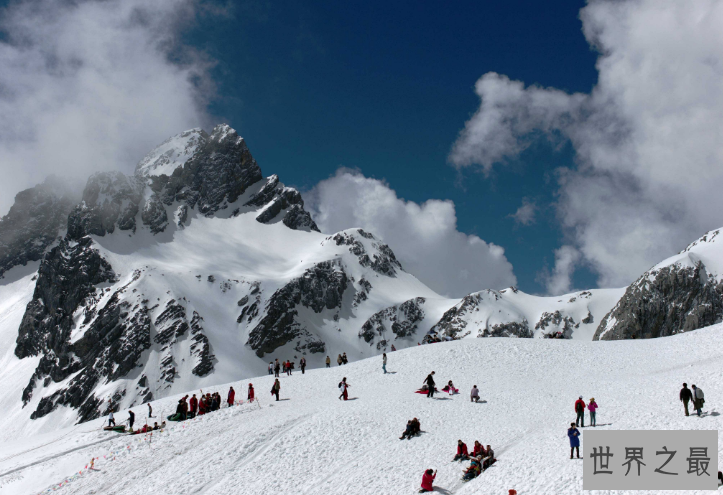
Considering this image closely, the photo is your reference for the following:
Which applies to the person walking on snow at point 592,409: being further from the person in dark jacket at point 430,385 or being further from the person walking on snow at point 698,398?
the person in dark jacket at point 430,385

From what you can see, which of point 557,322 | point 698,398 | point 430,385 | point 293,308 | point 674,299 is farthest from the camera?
point 557,322

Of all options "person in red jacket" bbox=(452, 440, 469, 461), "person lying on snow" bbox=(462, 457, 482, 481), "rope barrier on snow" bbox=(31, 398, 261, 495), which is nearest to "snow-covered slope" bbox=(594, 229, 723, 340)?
"person in red jacket" bbox=(452, 440, 469, 461)

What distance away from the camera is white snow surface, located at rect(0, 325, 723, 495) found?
22.7 m

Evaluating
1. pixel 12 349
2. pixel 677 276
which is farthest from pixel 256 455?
pixel 12 349

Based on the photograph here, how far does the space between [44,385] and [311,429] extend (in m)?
171

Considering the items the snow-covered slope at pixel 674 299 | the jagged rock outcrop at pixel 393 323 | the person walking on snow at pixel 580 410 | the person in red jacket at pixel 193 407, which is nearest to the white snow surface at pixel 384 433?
the person walking on snow at pixel 580 410

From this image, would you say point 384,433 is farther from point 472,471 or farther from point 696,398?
point 696,398

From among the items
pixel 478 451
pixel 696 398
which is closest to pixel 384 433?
pixel 478 451

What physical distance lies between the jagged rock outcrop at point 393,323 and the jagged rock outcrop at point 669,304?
84.2 meters

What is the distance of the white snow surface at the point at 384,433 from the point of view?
22688 mm

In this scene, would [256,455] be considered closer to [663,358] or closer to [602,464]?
[602,464]

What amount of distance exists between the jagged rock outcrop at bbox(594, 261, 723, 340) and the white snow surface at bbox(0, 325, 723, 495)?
6995 cm

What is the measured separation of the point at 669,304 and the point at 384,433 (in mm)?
103174

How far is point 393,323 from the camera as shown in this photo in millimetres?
190875
